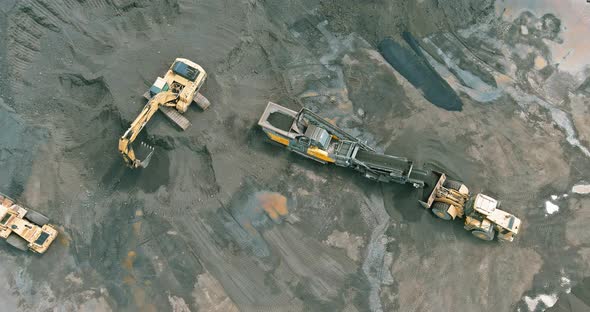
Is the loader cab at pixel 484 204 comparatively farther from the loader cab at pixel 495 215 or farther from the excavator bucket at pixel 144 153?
the excavator bucket at pixel 144 153

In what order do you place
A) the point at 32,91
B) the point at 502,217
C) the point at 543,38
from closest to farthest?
the point at 502,217
the point at 32,91
the point at 543,38

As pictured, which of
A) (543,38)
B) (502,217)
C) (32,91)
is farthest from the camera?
(543,38)

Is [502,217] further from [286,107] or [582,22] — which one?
[582,22]

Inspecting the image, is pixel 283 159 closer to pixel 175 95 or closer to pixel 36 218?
pixel 175 95

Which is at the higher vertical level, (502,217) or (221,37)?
(221,37)

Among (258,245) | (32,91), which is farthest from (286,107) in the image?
(32,91)

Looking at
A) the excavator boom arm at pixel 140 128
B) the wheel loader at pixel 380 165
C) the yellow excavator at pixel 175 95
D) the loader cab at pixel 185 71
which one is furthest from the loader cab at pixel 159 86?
the wheel loader at pixel 380 165

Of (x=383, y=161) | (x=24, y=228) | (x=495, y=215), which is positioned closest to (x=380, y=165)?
(x=383, y=161)
